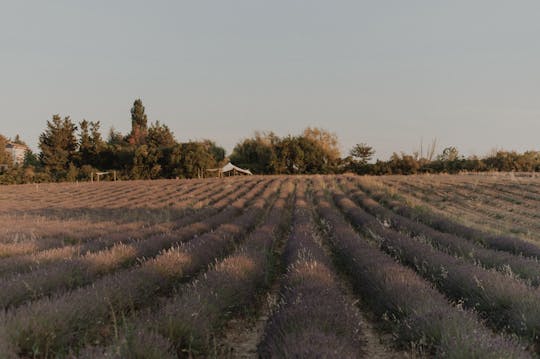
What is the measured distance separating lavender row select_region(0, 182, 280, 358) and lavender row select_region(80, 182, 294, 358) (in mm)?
361

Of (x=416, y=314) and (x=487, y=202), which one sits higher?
(x=416, y=314)

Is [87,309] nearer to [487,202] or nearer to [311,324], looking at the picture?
[311,324]

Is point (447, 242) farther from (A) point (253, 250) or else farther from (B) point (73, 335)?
(B) point (73, 335)

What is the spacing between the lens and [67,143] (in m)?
51.3

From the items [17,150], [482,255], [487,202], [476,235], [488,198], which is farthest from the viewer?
[17,150]

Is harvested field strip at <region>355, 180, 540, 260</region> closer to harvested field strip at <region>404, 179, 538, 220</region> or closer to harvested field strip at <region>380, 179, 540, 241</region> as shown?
harvested field strip at <region>380, 179, 540, 241</region>

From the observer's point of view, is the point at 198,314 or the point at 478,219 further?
the point at 478,219

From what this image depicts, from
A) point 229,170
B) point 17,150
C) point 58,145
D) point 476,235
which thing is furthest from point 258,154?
point 17,150

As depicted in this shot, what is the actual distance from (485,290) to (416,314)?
3.98 ft

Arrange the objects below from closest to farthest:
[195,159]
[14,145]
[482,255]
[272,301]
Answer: [272,301]
[482,255]
[195,159]
[14,145]

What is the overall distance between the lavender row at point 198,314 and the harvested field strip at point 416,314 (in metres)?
1.30

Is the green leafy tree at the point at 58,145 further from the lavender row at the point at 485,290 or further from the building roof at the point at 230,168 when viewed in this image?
the lavender row at the point at 485,290

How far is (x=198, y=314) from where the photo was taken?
122 inches

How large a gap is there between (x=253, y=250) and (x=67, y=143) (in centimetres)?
5281
